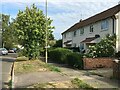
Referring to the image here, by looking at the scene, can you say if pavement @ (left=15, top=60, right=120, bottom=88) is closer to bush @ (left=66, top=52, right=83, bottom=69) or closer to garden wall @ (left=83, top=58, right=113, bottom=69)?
garden wall @ (left=83, top=58, right=113, bottom=69)

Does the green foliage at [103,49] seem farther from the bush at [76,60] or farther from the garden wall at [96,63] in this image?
the garden wall at [96,63]

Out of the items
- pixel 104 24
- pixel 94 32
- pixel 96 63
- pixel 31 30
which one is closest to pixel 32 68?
pixel 96 63

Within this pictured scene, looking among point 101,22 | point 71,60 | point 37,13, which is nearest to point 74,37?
Result: point 101,22

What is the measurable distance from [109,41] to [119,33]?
3263mm

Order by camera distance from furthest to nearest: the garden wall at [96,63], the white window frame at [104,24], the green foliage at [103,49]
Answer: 1. the white window frame at [104,24]
2. the green foliage at [103,49]
3. the garden wall at [96,63]

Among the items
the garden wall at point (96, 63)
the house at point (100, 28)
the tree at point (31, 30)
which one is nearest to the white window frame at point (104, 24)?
the house at point (100, 28)

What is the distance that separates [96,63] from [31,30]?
10.2 meters

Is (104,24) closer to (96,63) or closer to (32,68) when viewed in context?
(96,63)

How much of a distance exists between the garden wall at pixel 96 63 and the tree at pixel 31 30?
361 inches

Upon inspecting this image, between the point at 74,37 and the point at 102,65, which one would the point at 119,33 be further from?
the point at 74,37

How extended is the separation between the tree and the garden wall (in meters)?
9.16

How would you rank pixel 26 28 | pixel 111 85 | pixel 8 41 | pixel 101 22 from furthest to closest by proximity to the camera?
pixel 8 41, pixel 101 22, pixel 26 28, pixel 111 85

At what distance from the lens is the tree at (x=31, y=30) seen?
97.0 ft

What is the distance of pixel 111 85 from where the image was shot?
12414 mm
